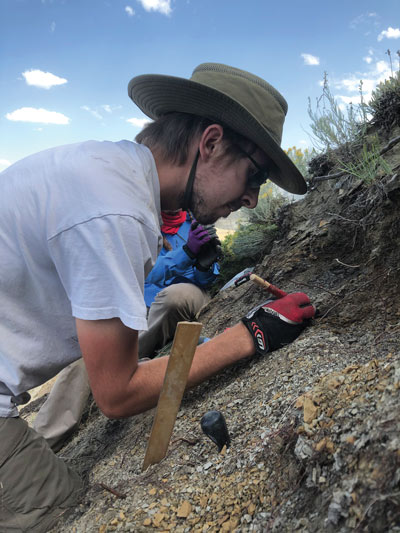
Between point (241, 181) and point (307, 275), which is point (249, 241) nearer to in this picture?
point (307, 275)

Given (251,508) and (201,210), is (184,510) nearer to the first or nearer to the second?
(251,508)

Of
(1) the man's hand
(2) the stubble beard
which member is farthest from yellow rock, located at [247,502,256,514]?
(2) the stubble beard

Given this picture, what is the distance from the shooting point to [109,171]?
5.50ft

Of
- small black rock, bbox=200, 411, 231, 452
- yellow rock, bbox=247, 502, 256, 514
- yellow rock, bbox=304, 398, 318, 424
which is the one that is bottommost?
yellow rock, bbox=247, 502, 256, 514

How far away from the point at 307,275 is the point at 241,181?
5.08ft

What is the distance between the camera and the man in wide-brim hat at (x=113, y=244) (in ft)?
5.16

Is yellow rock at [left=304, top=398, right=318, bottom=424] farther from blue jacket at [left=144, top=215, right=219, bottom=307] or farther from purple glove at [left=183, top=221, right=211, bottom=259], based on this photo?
blue jacket at [left=144, top=215, right=219, bottom=307]

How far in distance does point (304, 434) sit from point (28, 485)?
1552 mm

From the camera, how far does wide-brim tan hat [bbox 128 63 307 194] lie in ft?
6.58

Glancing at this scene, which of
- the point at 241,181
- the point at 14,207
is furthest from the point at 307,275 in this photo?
the point at 14,207

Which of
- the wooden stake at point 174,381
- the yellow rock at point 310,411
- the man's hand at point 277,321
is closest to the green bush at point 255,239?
the man's hand at point 277,321

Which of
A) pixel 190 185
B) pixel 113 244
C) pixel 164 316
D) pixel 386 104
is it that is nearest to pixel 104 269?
pixel 113 244

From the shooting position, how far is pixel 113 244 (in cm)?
156

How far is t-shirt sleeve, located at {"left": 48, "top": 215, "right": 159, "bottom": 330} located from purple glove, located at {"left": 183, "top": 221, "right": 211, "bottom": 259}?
2.51 metres
